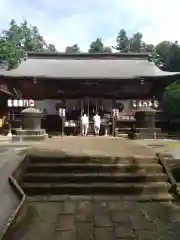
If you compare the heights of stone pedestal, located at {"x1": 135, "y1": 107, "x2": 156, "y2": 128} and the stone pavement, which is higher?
stone pedestal, located at {"x1": 135, "y1": 107, "x2": 156, "y2": 128}

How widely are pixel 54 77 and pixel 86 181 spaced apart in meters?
14.2

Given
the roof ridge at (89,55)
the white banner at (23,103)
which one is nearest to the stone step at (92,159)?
A: the white banner at (23,103)

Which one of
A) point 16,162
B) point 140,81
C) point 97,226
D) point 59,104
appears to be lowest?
point 97,226

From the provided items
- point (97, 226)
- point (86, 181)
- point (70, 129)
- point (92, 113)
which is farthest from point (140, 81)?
point (97, 226)

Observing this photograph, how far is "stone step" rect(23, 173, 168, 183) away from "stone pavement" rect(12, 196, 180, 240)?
2.02ft

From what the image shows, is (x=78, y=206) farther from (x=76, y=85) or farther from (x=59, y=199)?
(x=76, y=85)

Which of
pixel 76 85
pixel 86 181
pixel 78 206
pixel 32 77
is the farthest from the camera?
pixel 76 85

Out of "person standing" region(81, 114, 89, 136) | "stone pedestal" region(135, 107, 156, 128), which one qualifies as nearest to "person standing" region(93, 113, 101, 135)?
"person standing" region(81, 114, 89, 136)

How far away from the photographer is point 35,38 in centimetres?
7956

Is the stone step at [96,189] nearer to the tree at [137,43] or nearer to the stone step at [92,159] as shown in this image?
the stone step at [92,159]

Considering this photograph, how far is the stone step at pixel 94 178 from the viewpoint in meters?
7.05

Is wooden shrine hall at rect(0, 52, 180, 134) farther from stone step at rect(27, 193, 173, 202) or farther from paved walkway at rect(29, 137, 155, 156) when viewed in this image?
stone step at rect(27, 193, 173, 202)

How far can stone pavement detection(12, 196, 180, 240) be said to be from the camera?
4703mm

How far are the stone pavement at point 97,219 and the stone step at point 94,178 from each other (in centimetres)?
62
